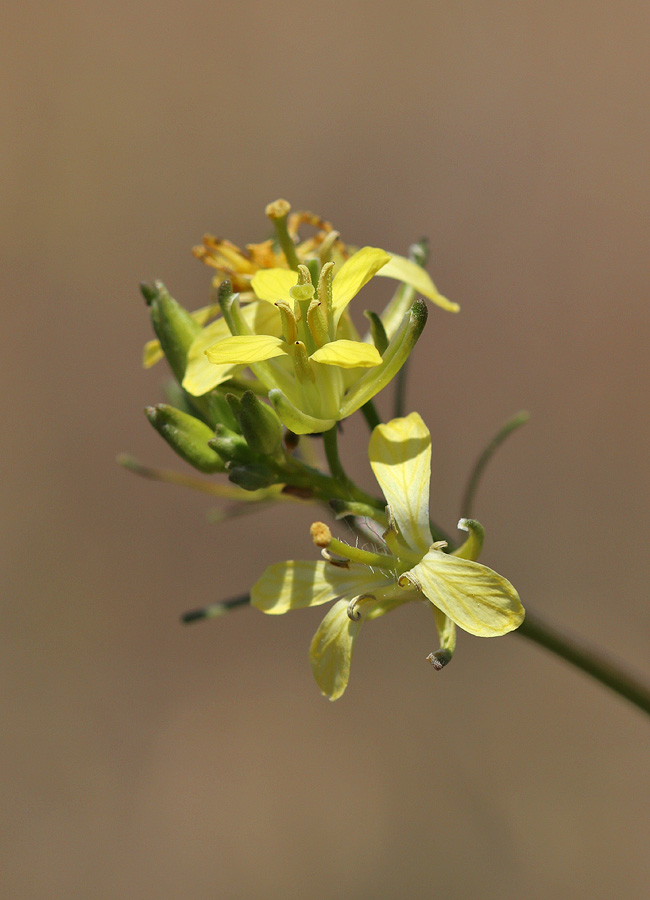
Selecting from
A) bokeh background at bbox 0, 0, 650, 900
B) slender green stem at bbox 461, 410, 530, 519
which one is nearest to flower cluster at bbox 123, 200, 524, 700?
slender green stem at bbox 461, 410, 530, 519

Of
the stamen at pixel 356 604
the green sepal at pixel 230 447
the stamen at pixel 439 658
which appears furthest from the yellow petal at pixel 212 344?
the stamen at pixel 439 658

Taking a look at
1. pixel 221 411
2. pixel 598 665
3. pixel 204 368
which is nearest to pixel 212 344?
pixel 204 368

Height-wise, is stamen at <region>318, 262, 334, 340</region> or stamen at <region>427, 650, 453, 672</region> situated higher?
stamen at <region>318, 262, 334, 340</region>

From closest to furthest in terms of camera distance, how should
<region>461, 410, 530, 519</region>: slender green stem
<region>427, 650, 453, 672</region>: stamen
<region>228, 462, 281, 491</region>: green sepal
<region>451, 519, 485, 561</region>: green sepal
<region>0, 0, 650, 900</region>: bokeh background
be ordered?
<region>427, 650, 453, 672</region>: stamen, <region>451, 519, 485, 561</region>: green sepal, <region>228, 462, 281, 491</region>: green sepal, <region>461, 410, 530, 519</region>: slender green stem, <region>0, 0, 650, 900</region>: bokeh background

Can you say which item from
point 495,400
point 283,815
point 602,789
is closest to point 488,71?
point 495,400

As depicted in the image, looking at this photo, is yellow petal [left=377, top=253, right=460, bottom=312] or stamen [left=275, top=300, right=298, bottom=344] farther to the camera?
yellow petal [left=377, top=253, right=460, bottom=312]

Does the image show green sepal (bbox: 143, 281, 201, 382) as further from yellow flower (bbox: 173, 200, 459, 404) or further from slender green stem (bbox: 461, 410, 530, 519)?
slender green stem (bbox: 461, 410, 530, 519)

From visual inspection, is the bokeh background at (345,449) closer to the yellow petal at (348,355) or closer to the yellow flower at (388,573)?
the yellow flower at (388,573)
